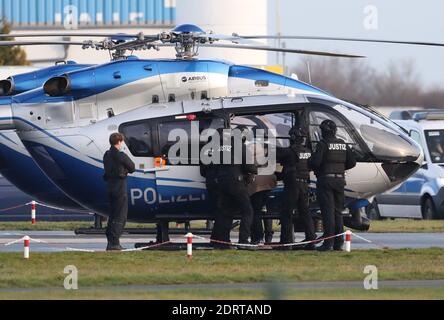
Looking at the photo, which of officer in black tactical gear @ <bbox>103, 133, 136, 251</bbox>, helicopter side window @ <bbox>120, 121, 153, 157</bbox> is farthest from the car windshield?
officer in black tactical gear @ <bbox>103, 133, 136, 251</bbox>

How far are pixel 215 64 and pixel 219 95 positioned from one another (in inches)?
21.1

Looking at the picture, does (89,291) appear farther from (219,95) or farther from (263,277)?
(219,95)

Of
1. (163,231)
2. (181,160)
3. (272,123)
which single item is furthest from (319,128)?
(163,231)

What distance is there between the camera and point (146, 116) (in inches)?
758

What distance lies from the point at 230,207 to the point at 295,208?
1049 mm

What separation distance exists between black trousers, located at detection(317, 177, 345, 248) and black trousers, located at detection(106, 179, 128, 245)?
3042 millimetres

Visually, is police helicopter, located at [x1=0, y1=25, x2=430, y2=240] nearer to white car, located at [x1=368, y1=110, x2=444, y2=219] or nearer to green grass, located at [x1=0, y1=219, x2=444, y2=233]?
green grass, located at [x1=0, y1=219, x2=444, y2=233]

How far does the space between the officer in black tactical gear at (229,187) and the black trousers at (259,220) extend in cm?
46

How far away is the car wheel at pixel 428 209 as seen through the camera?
98.8 feet

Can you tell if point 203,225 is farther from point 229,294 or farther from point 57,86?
point 229,294

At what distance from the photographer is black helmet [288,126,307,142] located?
19188 millimetres
